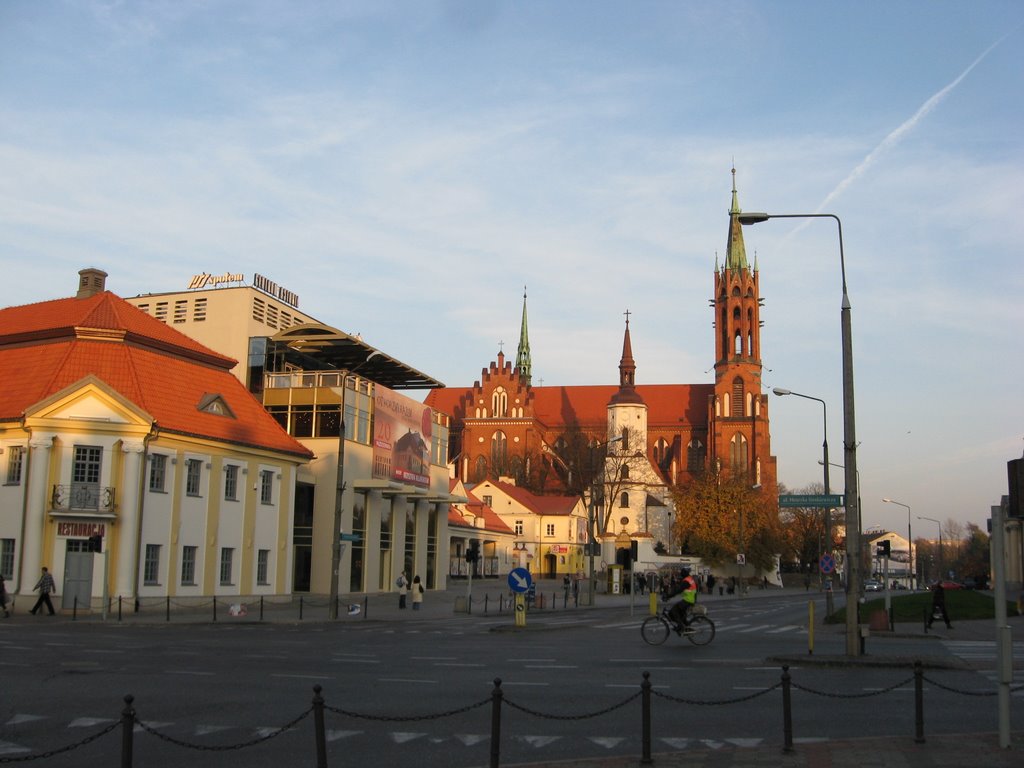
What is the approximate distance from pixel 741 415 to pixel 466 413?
103ft

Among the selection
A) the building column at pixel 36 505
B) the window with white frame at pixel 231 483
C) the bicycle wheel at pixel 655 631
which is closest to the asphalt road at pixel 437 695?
the bicycle wheel at pixel 655 631

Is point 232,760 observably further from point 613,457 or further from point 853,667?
point 613,457

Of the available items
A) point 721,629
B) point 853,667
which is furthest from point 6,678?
point 721,629

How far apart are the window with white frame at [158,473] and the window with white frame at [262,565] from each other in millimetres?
6969

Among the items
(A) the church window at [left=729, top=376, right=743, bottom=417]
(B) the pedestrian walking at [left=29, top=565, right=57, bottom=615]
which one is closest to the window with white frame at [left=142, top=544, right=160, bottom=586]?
(B) the pedestrian walking at [left=29, top=565, right=57, bottom=615]

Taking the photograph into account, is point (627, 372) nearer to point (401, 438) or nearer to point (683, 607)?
point (401, 438)

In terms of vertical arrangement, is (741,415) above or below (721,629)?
above

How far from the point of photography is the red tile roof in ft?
134

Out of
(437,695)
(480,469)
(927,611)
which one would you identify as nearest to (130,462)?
(437,695)

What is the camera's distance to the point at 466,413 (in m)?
125

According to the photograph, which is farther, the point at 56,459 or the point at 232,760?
the point at 56,459

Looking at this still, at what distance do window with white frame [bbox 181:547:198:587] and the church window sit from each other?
88569 millimetres

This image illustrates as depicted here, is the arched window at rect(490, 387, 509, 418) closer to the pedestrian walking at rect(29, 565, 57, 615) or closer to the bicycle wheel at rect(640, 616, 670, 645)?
the pedestrian walking at rect(29, 565, 57, 615)

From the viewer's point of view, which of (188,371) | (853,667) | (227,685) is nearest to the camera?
(227,685)
